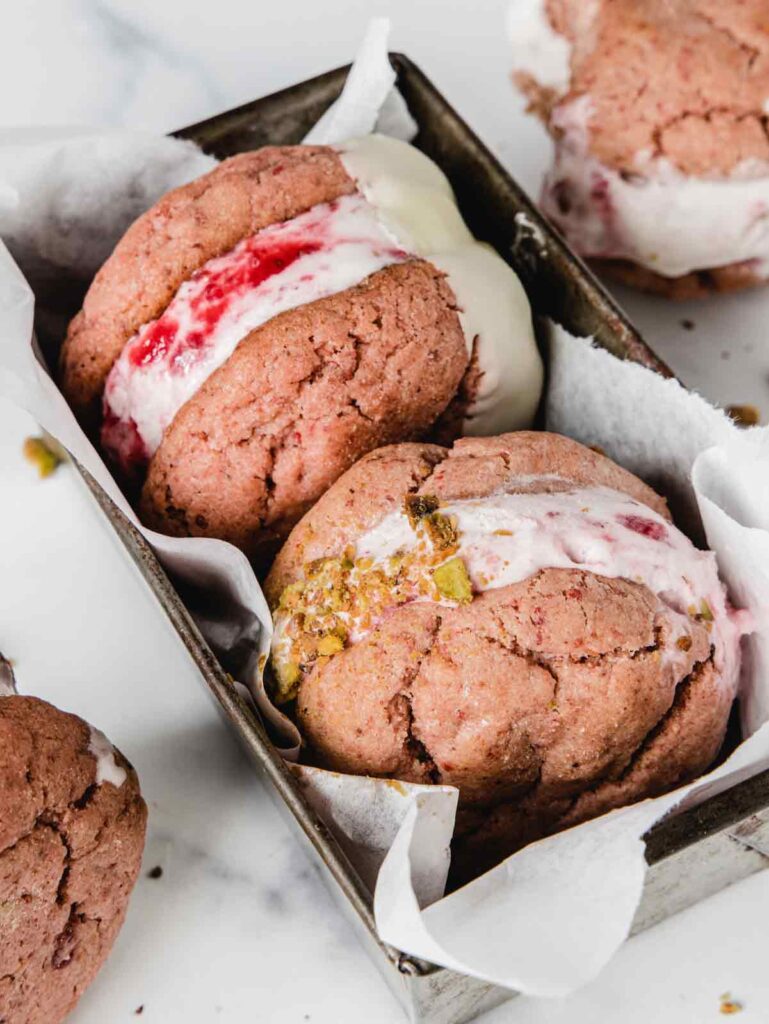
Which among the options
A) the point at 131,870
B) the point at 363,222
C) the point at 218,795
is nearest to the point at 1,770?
the point at 131,870

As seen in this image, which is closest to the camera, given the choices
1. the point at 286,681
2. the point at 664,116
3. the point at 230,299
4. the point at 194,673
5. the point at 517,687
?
the point at 517,687

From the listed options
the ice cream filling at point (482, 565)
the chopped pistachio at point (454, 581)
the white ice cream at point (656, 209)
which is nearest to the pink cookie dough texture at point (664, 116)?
the white ice cream at point (656, 209)

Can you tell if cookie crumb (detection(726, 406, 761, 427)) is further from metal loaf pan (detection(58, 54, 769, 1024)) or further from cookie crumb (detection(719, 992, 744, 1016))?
cookie crumb (detection(719, 992, 744, 1016))

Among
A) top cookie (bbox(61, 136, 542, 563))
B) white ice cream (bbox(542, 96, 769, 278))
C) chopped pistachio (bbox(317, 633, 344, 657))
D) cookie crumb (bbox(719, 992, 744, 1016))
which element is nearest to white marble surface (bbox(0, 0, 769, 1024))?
cookie crumb (bbox(719, 992, 744, 1016))

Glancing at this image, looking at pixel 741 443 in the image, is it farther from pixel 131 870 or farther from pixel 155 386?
pixel 131 870

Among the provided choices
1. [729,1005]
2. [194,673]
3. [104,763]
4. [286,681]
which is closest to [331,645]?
[286,681]

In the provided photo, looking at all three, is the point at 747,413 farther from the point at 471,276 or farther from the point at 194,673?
the point at 194,673

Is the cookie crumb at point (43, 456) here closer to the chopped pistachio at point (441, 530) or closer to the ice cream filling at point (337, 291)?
the ice cream filling at point (337, 291)
